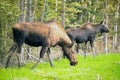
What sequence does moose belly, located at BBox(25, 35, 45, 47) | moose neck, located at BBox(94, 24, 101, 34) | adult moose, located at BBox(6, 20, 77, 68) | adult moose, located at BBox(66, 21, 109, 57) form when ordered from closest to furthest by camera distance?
adult moose, located at BBox(6, 20, 77, 68), moose belly, located at BBox(25, 35, 45, 47), adult moose, located at BBox(66, 21, 109, 57), moose neck, located at BBox(94, 24, 101, 34)

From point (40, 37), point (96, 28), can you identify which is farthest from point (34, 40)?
point (96, 28)

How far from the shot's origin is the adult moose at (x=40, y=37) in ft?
51.9

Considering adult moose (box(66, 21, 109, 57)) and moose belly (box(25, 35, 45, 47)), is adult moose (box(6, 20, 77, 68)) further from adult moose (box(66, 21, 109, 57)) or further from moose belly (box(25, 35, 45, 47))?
adult moose (box(66, 21, 109, 57))

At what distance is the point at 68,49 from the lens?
57.9 feet

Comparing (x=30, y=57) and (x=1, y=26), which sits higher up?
(x=1, y=26)

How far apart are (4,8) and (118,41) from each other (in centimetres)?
3153

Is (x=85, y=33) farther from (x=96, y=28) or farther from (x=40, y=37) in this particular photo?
(x=40, y=37)

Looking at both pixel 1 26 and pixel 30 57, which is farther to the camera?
pixel 30 57

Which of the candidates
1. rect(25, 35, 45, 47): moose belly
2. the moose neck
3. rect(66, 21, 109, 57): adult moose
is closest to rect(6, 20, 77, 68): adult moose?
rect(25, 35, 45, 47): moose belly

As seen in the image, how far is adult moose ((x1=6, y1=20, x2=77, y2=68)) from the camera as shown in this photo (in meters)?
15.8

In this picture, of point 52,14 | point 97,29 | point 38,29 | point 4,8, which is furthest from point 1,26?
point 52,14

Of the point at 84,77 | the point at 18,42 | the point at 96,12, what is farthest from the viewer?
the point at 96,12

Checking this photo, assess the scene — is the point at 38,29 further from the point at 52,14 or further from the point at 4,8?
the point at 52,14

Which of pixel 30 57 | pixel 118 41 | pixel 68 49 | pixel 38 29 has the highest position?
pixel 38 29
